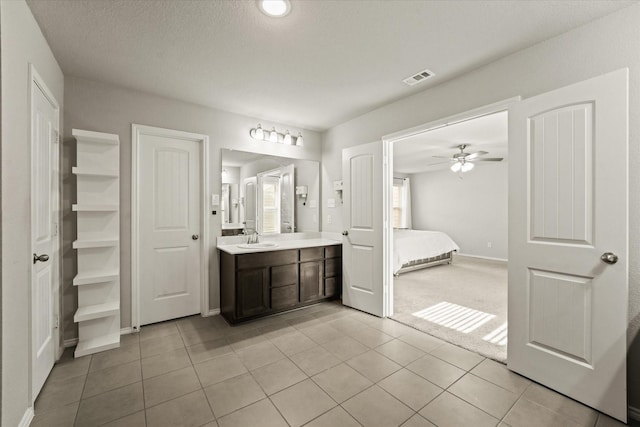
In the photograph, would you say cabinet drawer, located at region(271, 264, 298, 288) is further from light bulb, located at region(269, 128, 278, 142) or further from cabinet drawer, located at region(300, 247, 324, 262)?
light bulb, located at region(269, 128, 278, 142)

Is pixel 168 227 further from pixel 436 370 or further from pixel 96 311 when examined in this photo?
pixel 436 370

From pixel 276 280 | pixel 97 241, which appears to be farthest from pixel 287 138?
pixel 97 241

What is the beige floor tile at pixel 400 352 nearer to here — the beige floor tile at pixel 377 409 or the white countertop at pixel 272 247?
the beige floor tile at pixel 377 409

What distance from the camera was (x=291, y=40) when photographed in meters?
2.03

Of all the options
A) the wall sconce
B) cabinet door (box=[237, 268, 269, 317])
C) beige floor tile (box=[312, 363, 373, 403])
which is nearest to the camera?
beige floor tile (box=[312, 363, 373, 403])

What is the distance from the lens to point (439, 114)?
2.71 meters

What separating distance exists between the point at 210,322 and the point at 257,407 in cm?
158

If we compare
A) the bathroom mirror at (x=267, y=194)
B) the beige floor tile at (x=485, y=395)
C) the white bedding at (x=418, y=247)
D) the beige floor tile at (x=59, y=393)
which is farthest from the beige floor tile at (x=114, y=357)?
the white bedding at (x=418, y=247)

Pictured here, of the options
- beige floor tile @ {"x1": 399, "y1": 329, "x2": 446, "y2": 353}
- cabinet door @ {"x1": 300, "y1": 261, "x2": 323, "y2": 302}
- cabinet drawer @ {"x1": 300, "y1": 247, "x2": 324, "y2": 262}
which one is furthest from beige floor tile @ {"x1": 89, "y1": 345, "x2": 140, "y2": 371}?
beige floor tile @ {"x1": 399, "y1": 329, "x2": 446, "y2": 353}

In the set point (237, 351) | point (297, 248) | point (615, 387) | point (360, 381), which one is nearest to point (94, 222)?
point (237, 351)

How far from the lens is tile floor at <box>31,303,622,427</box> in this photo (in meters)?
1.66

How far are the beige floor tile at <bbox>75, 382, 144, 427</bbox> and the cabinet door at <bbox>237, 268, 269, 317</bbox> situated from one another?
116cm

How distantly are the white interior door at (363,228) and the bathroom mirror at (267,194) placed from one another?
0.77 meters

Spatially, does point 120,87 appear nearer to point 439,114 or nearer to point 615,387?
point 439,114
